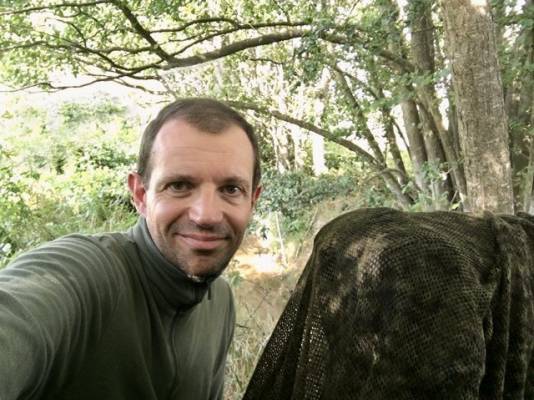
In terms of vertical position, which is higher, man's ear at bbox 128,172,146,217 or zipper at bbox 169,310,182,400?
man's ear at bbox 128,172,146,217

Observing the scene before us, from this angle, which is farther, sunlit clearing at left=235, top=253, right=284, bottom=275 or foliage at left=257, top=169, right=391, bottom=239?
foliage at left=257, top=169, right=391, bottom=239

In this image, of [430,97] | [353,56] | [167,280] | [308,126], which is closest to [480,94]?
[167,280]

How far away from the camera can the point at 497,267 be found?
3.67ft

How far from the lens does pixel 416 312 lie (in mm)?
1032

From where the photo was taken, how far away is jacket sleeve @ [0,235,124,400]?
100 centimetres

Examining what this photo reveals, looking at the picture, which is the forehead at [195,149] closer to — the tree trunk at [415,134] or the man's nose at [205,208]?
the man's nose at [205,208]

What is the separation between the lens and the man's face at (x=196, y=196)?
1.54m

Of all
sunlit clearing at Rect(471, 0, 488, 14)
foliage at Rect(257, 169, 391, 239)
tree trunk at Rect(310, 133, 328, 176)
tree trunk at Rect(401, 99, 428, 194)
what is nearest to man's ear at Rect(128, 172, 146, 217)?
sunlit clearing at Rect(471, 0, 488, 14)

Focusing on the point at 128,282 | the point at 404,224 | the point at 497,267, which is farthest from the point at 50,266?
the point at 497,267

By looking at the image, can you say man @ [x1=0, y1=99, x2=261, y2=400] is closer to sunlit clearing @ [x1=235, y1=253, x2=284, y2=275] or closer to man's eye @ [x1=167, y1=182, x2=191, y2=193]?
man's eye @ [x1=167, y1=182, x2=191, y2=193]

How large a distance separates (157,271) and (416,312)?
2.78 feet

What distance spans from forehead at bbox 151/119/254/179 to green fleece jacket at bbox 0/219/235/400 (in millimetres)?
260

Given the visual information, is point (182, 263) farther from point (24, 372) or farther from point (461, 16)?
point (461, 16)

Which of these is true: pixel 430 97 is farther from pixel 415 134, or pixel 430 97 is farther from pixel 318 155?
pixel 318 155
